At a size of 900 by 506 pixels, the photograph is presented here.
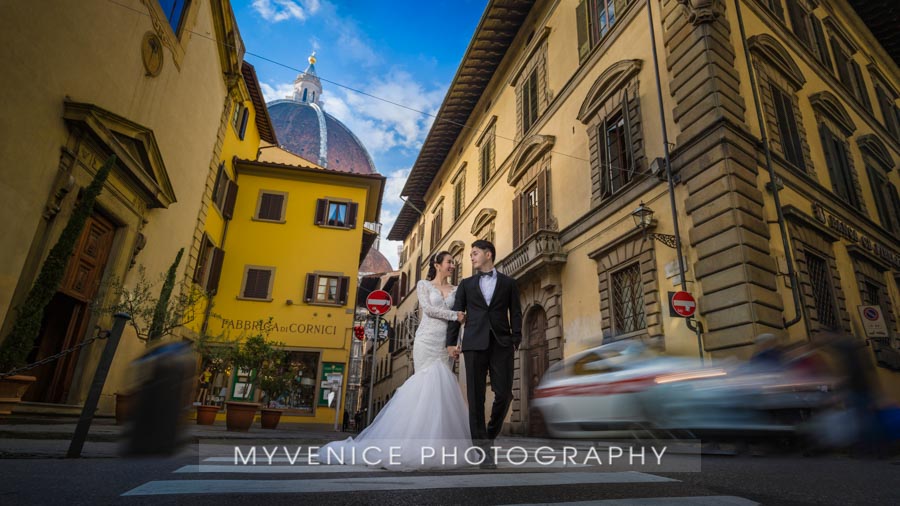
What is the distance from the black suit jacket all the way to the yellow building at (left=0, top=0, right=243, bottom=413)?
5.93m

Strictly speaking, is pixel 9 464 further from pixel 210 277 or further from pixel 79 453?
pixel 210 277

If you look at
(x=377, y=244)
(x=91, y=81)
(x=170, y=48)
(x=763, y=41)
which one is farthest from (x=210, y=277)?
(x=377, y=244)

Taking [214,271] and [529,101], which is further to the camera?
[214,271]

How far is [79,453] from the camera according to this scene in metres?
3.31

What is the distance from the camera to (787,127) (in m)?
11.6

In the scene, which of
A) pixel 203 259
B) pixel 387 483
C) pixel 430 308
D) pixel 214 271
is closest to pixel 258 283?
pixel 214 271

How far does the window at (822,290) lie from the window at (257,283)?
17519mm

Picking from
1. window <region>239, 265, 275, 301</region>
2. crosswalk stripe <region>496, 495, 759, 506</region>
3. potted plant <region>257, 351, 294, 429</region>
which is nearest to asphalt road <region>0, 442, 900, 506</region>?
crosswalk stripe <region>496, 495, 759, 506</region>

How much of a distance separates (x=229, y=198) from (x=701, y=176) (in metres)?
16.9

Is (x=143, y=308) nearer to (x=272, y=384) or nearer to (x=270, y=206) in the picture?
(x=272, y=384)

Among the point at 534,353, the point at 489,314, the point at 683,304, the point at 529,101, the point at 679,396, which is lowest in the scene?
the point at 679,396

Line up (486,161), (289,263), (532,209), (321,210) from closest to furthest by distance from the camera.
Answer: (532,209)
(289,263)
(321,210)
(486,161)

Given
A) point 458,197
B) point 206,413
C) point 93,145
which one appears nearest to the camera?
point 93,145

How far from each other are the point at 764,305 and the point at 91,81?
12.2 meters
